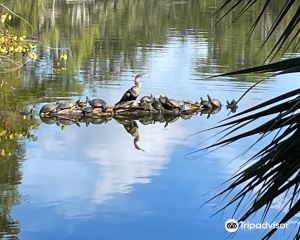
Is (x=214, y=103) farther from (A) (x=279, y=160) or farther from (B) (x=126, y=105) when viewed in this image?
(A) (x=279, y=160)

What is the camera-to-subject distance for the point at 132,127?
42.9 feet

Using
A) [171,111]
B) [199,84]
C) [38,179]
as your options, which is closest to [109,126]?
[171,111]

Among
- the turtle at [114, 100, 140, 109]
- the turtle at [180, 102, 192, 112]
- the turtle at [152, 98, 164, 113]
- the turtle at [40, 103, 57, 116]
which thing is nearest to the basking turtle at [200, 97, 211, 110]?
the turtle at [180, 102, 192, 112]

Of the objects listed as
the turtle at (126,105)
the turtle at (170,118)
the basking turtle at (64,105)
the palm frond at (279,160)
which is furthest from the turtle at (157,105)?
the palm frond at (279,160)

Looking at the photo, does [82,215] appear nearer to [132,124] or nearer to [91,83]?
[132,124]

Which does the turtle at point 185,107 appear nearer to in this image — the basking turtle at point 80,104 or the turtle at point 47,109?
the basking turtle at point 80,104

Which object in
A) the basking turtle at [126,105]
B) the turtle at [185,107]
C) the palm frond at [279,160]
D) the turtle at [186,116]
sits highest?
the palm frond at [279,160]

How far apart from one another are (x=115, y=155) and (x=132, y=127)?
7.48 feet

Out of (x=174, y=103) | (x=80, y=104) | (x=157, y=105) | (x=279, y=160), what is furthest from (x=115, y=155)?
(x=279, y=160)

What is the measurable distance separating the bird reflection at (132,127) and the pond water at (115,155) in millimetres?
120

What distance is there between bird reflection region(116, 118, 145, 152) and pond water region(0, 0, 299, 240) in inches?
4.7

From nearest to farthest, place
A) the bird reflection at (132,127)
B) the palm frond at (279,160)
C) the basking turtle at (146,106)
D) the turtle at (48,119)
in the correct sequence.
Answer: the palm frond at (279,160)
the bird reflection at (132,127)
the turtle at (48,119)
the basking turtle at (146,106)

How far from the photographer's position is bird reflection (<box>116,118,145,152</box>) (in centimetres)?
1224

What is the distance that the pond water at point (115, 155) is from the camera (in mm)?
7480
